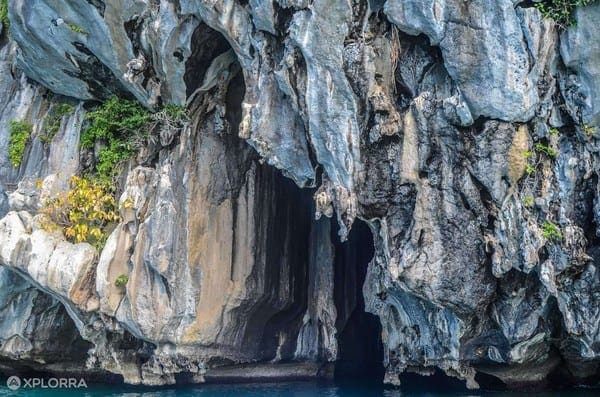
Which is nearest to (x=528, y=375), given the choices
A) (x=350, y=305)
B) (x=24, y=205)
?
(x=350, y=305)

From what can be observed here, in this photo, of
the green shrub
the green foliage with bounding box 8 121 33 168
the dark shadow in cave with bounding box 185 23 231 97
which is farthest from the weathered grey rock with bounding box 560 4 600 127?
the green foliage with bounding box 8 121 33 168

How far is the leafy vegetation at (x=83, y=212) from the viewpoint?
51.5 feet

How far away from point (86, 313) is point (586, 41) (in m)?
12.9

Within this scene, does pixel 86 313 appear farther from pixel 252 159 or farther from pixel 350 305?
pixel 350 305

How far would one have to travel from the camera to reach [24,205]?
Answer: 16.1 metres

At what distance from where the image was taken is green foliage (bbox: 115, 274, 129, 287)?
15.3m

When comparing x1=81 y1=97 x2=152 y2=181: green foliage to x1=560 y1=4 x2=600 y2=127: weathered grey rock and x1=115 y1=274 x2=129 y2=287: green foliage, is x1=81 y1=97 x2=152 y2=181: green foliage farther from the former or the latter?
x1=560 y1=4 x2=600 y2=127: weathered grey rock

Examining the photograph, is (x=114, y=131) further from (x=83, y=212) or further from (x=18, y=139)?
(x=18, y=139)

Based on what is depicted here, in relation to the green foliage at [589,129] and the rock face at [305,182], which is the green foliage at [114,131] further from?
the green foliage at [589,129]

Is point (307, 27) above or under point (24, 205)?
above

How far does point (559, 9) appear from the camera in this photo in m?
12.5

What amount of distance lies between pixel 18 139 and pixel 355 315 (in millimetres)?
12187

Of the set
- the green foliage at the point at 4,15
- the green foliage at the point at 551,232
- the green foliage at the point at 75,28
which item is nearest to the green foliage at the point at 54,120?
the green foliage at the point at 75,28

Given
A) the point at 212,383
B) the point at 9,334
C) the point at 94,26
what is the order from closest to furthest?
the point at 94,26
the point at 9,334
the point at 212,383
